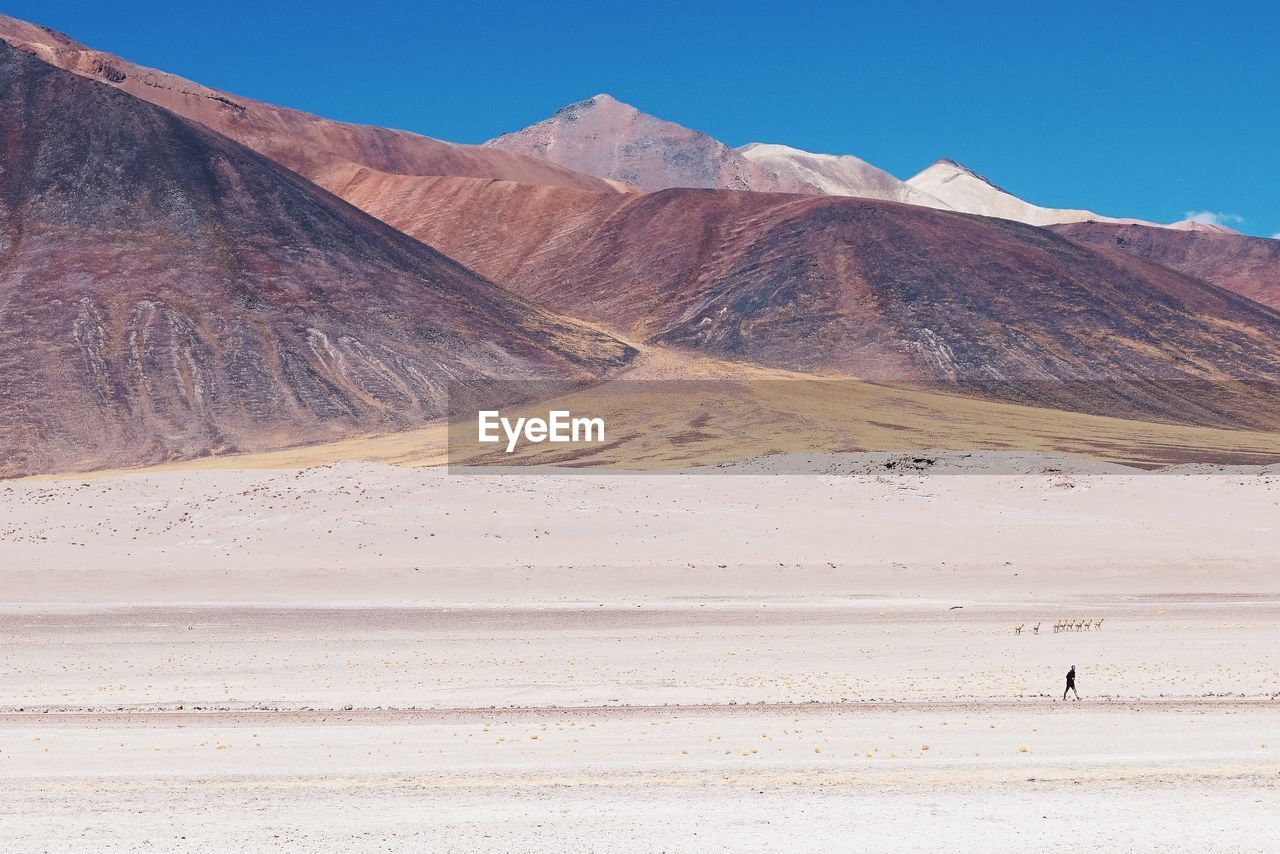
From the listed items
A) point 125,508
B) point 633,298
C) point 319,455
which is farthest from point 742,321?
point 125,508

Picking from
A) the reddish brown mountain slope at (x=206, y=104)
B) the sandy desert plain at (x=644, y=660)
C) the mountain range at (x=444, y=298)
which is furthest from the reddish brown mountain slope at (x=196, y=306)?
the reddish brown mountain slope at (x=206, y=104)

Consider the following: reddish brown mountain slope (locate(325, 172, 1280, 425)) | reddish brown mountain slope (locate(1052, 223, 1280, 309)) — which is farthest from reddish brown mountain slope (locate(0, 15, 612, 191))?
reddish brown mountain slope (locate(1052, 223, 1280, 309))

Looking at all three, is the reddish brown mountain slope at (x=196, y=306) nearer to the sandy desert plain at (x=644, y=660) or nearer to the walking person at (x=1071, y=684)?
the sandy desert plain at (x=644, y=660)

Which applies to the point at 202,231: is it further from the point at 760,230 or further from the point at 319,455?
the point at 760,230

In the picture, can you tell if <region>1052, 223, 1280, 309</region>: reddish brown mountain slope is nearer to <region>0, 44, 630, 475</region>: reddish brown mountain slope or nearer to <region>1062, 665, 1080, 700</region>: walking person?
<region>0, 44, 630, 475</region>: reddish brown mountain slope

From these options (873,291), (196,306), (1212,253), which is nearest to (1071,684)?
(196,306)

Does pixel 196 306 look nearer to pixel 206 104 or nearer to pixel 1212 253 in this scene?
pixel 206 104

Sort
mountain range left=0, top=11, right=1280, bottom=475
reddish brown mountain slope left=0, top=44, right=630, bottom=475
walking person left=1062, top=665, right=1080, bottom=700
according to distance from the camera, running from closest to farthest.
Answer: walking person left=1062, top=665, right=1080, bottom=700 < reddish brown mountain slope left=0, top=44, right=630, bottom=475 < mountain range left=0, top=11, right=1280, bottom=475
